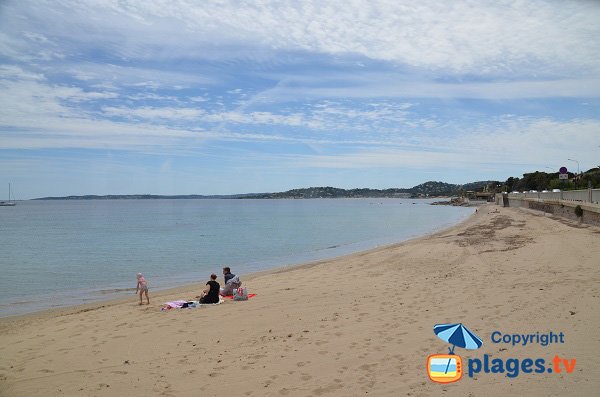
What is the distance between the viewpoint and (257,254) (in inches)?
1237

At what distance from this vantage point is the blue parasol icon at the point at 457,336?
6885 millimetres

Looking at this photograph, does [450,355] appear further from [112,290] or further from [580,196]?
[580,196]

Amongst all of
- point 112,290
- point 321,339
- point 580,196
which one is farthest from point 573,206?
point 321,339

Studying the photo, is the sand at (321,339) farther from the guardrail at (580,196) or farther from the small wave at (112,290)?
the guardrail at (580,196)

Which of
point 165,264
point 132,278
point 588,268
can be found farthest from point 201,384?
point 165,264

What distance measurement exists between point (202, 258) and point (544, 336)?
24.7 m

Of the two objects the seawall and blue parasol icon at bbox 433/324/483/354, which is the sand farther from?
the seawall

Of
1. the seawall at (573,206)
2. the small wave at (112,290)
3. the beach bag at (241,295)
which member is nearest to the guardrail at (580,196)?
the seawall at (573,206)

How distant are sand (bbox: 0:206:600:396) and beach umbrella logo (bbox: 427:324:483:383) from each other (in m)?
0.13

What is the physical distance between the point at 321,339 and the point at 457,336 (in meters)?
2.18

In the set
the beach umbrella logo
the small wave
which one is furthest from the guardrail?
the small wave

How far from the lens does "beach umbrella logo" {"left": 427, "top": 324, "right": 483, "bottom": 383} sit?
5.89 metres

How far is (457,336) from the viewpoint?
7.30 m

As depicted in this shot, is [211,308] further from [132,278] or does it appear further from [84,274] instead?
[84,274]
